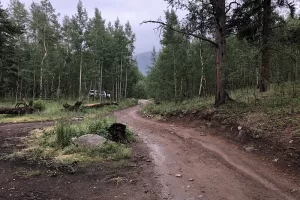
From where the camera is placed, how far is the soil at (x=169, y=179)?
207 inches

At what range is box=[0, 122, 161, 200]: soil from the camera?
530 centimetres

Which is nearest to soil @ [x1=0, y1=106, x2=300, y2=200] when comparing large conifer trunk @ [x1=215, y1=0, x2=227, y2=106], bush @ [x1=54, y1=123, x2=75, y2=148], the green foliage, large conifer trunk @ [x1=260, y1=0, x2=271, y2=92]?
bush @ [x1=54, y1=123, x2=75, y2=148]

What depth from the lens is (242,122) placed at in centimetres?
977

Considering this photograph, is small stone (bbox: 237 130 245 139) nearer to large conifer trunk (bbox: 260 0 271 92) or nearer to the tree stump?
the tree stump

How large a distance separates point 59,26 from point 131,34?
34.0 ft

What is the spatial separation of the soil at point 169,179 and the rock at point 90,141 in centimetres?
111

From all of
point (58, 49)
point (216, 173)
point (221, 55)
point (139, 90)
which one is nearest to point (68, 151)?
point (216, 173)

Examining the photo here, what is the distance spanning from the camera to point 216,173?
6332 millimetres

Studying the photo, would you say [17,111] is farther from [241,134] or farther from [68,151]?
[241,134]

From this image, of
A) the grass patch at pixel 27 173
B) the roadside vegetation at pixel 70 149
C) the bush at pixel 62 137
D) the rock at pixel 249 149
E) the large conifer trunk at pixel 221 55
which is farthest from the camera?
the large conifer trunk at pixel 221 55

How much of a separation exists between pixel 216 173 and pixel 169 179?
113 cm

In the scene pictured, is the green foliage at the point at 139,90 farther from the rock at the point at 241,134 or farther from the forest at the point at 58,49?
the rock at the point at 241,134

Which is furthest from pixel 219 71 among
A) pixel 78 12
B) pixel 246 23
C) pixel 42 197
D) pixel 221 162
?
pixel 78 12

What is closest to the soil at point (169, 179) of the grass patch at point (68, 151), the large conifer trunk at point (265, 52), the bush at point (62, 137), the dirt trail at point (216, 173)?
the dirt trail at point (216, 173)
